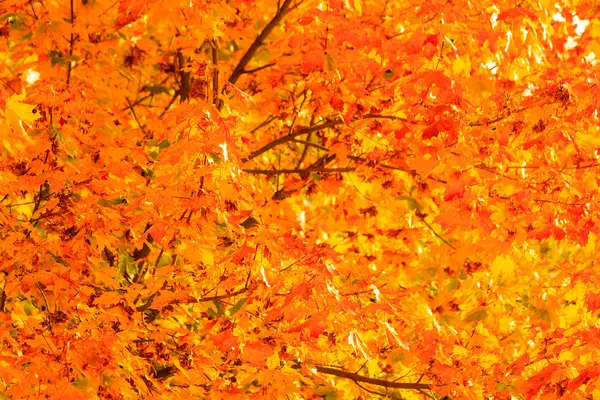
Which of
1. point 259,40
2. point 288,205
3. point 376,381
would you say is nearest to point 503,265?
point 376,381

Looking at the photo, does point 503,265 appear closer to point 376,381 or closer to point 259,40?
point 376,381

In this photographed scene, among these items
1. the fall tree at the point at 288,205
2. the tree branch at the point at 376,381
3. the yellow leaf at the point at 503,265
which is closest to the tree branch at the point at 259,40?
the fall tree at the point at 288,205

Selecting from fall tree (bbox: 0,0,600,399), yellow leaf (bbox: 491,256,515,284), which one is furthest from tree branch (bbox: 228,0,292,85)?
yellow leaf (bbox: 491,256,515,284)

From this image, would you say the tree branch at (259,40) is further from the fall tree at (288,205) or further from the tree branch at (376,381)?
the tree branch at (376,381)

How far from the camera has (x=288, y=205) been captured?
6156 millimetres

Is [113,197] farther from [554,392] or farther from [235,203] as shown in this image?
[554,392]

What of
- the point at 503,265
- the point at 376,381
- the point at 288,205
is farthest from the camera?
the point at 288,205

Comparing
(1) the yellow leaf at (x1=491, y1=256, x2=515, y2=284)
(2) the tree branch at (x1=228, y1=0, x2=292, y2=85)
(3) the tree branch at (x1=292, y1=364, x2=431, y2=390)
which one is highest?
(2) the tree branch at (x1=228, y1=0, x2=292, y2=85)

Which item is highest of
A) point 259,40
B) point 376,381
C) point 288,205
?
point 259,40

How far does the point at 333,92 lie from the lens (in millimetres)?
5141

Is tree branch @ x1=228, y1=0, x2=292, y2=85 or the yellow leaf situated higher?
tree branch @ x1=228, y1=0, x2=292, y2=85

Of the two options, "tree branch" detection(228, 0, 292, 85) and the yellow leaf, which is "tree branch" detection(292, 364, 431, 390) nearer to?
the yellow leaf

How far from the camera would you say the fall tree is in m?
3.79

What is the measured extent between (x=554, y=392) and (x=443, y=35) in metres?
1.89
